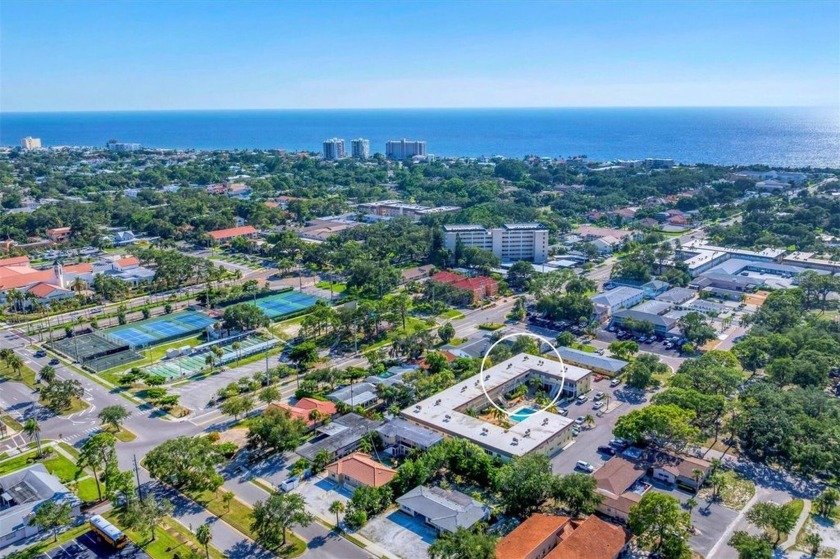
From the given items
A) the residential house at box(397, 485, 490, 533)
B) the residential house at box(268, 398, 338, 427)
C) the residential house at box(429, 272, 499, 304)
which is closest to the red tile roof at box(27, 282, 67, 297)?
the residential house at box(268, 398, 338, 427)

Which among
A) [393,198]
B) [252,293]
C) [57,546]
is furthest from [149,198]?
[57,546]

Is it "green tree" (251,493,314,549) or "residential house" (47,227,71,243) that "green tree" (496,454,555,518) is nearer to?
"green tree" (251,493,314,549)

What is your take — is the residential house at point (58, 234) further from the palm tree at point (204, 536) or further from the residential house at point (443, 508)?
the residential house at point (443, 508)

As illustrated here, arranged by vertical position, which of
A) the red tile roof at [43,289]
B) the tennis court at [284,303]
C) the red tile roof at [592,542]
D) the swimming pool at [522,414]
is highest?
the red tile roof at [43,289]

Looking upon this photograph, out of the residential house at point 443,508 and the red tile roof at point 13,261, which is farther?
the red tile roof at point 13,261

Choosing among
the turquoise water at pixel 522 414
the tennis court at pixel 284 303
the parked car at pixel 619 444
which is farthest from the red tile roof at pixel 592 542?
the tennis court at pixel 284 303

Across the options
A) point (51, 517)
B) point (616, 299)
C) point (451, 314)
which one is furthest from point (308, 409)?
point (616, 299)
